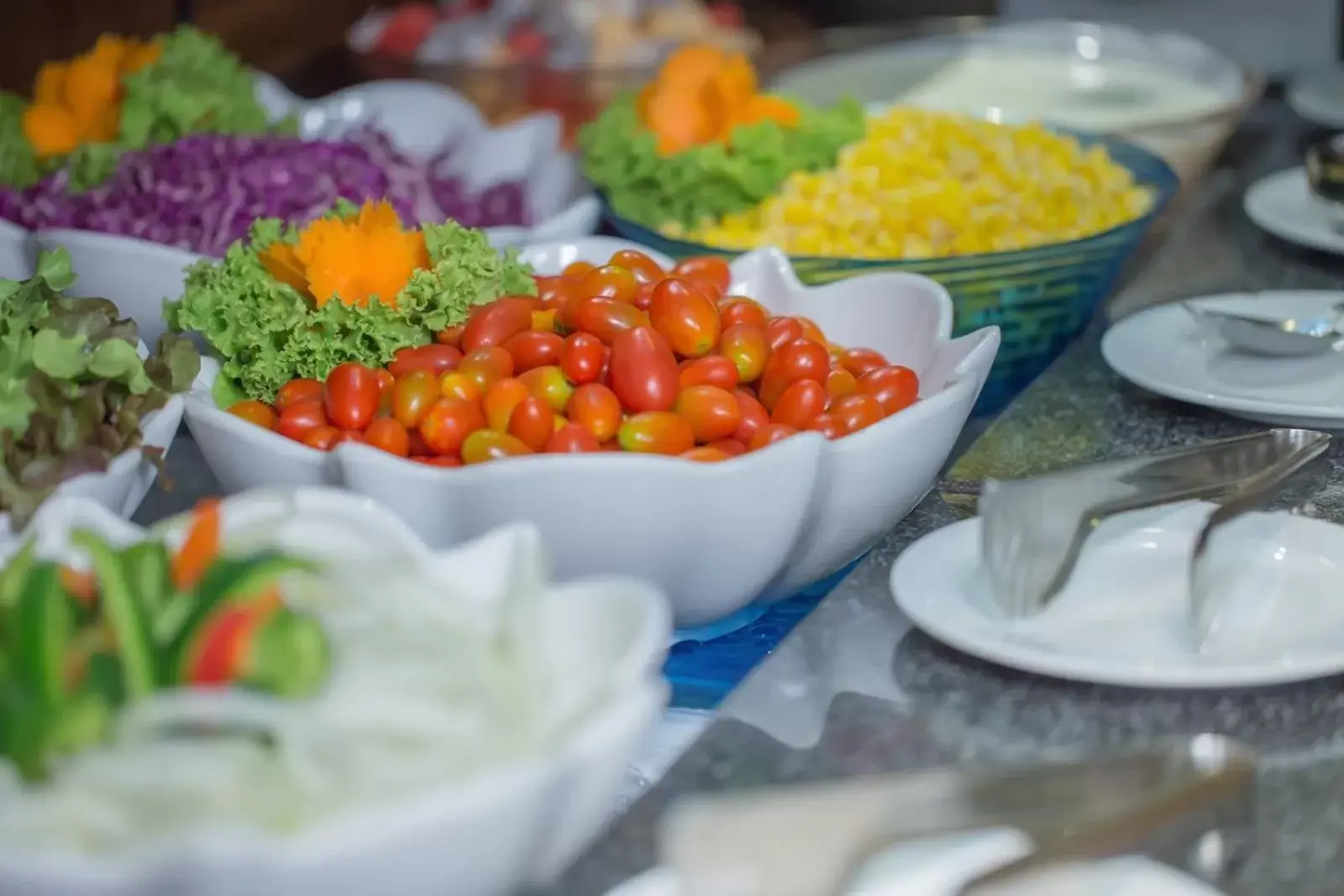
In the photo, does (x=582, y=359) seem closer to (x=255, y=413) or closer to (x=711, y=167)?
(x=255, y=413)

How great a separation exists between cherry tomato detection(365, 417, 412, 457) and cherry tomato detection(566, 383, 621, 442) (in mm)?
111

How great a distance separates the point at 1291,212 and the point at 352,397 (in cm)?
129

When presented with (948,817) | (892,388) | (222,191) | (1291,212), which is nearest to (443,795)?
(948,817)

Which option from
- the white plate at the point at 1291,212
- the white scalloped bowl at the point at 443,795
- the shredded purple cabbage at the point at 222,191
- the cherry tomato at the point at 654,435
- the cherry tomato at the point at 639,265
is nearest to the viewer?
the white scalloped bowl at the point at 443,795

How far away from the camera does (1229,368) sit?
59.6 inches

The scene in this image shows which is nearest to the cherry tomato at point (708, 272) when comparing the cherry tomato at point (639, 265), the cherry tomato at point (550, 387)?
the cherry tomato at point (639, 265)

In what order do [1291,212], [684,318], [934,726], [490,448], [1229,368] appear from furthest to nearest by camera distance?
[1291,212], [1229,368], [684,318], [490,448], [934,726]

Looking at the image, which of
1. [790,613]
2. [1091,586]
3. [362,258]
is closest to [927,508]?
[790,613]

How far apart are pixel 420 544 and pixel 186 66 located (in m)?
1.28

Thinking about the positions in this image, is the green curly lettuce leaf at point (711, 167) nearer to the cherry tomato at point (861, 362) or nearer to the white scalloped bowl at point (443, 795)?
the cherry tomato at point (861, 362)

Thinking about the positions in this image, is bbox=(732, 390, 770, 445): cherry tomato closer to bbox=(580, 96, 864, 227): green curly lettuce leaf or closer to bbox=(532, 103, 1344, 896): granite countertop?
bbox=(532, 103, 1344, 896): granite countertop

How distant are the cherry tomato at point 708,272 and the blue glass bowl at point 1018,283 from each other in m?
0.13

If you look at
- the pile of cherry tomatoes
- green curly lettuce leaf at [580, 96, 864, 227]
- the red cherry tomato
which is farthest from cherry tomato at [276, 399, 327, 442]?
green curly lettuce leaf at [580, 96, 864, 227]

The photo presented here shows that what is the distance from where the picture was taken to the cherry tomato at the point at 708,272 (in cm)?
141
